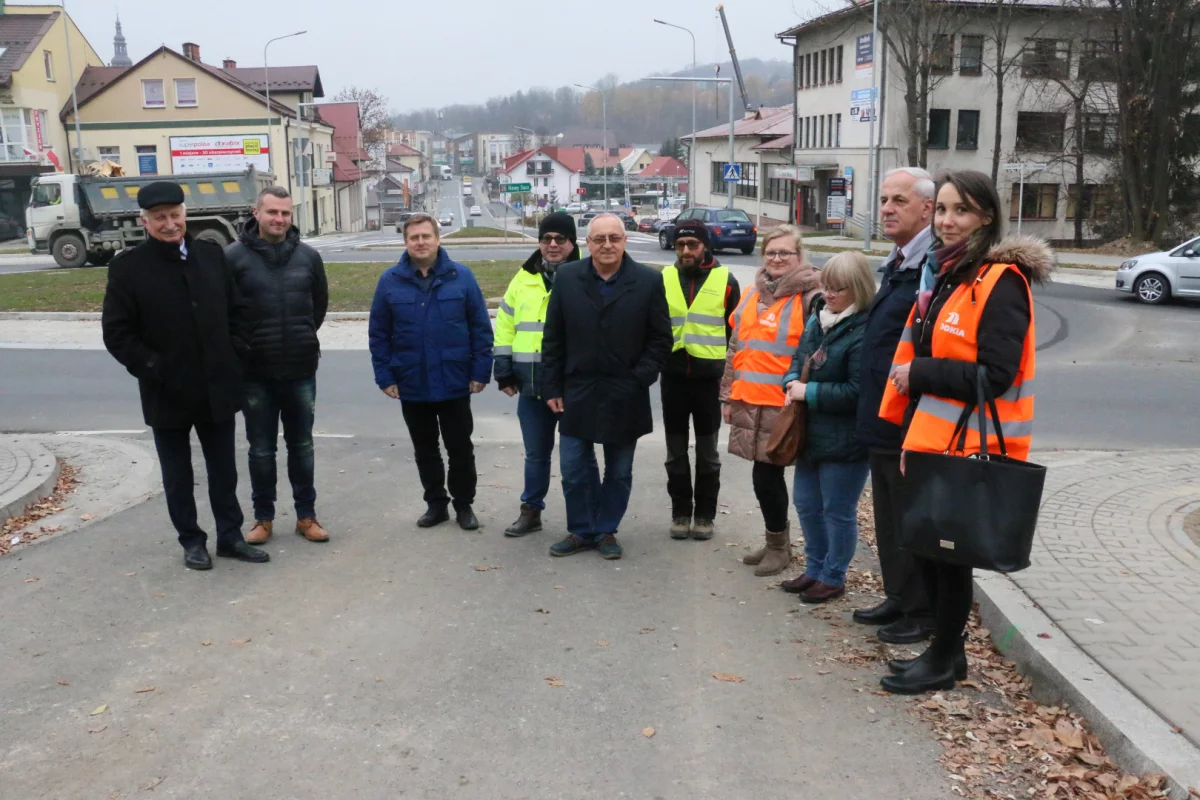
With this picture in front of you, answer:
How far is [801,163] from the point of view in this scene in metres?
56.2

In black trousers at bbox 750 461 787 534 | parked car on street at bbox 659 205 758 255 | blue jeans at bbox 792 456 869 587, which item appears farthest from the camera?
parked car on street at bbox 659 205 758 255

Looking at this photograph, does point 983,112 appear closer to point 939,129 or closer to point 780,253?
point 939,129

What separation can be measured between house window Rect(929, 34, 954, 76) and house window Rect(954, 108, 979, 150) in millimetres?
2575

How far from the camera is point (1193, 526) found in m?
6.57

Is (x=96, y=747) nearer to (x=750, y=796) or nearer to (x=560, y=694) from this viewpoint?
(x=560, y=694)

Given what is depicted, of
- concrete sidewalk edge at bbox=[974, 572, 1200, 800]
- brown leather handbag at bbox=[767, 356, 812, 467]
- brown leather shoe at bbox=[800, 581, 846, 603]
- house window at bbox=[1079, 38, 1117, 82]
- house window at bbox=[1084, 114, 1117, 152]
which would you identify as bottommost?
brown leather shoe at bbox=[800, 581, 846, 603]

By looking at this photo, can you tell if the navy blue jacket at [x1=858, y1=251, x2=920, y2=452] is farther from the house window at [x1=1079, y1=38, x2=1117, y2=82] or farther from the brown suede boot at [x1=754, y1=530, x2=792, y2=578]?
the house window at [x1=1079, y1=38, x2=1117, y2=82]

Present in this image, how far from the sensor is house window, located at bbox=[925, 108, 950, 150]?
48.0 metres

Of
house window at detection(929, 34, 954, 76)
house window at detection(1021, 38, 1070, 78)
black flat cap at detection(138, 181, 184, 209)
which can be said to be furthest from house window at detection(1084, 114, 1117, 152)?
black flat cap at detection(138, 181, 184, 209)

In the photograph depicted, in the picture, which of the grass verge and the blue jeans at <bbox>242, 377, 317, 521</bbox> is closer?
the blue jeans at <bbox>242, 377, 317, 521</bbox>

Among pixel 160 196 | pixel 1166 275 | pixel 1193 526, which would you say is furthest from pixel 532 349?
pixel 1166 275

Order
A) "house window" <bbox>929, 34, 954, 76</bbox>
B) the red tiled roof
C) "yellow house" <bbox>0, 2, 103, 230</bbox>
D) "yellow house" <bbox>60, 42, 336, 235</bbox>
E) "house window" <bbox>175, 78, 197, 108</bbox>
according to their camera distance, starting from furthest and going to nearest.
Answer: the red tiled roof, "house window" <bbox>175, 78, 197, 108</bbox>, "yellow house" <bbox>60, 42, 336, 235</bbox>, "yellow house" <bbox>0, 2, 103, 230</bbox>, "house window" <bbox>929, 34, 954, 76</bbox>

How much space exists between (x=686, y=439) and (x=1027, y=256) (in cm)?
299

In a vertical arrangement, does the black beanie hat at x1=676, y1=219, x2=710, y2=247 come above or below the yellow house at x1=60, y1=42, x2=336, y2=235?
below
